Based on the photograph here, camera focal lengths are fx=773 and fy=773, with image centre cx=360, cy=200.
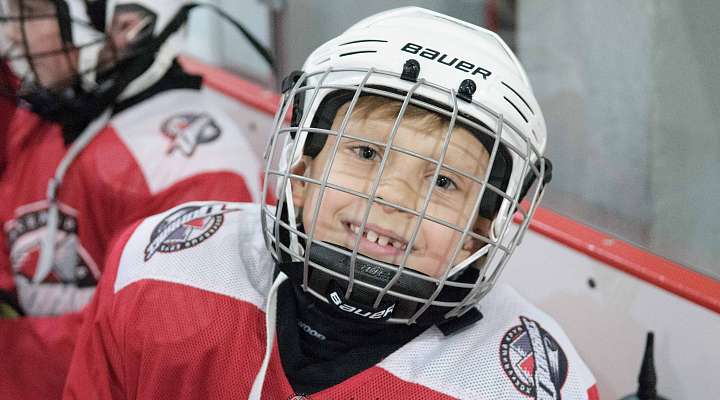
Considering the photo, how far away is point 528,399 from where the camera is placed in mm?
930

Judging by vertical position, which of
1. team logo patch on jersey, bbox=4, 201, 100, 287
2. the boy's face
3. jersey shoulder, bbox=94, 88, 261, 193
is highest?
the boy's face

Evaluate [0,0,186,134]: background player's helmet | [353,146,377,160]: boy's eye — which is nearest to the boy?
[353,146,377,160]: boy's eye

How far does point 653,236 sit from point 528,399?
1.82ft

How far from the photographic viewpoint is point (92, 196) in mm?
1583

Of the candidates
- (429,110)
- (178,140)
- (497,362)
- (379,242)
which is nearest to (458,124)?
(429,110)

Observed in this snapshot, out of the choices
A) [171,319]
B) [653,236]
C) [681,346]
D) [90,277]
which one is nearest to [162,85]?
[90,277]

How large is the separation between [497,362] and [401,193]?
0.25 m

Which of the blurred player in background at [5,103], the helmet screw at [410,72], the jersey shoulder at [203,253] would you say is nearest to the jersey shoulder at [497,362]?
the jersey shoulder at [203,253]

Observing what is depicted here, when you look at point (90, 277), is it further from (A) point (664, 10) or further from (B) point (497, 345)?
(A) point (664, 10)

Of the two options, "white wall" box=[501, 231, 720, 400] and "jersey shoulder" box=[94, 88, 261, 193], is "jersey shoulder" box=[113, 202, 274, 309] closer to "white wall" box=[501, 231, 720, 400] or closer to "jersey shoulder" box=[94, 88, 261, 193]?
"jersey shoulder" box=[94, 88, 261, 193]

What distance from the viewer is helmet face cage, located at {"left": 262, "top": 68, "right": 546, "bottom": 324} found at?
2.82 feet

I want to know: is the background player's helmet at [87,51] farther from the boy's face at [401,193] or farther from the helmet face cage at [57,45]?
the boy's face at [401,193]

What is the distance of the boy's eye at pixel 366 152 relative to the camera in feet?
3.15

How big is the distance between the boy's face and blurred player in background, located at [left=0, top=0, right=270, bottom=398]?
0.63 meters
